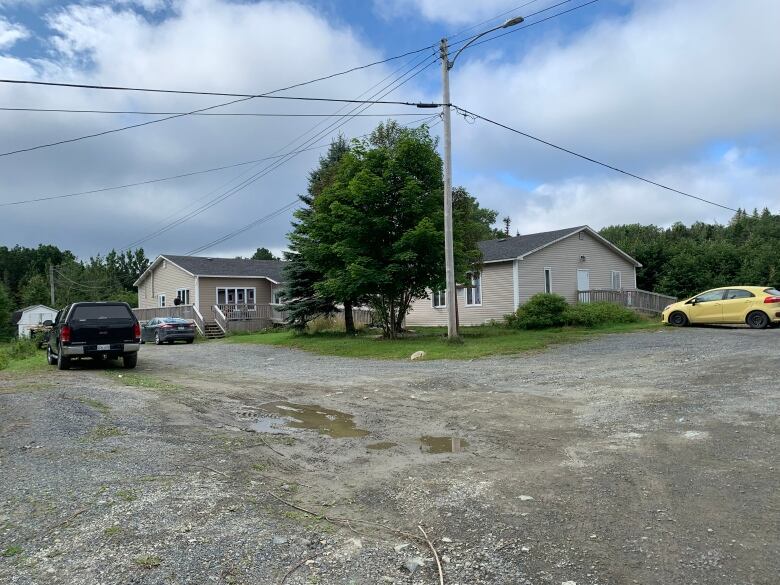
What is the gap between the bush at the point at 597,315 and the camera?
24.8m

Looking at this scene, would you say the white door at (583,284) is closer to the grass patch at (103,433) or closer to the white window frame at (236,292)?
the white window frame at (236,292)

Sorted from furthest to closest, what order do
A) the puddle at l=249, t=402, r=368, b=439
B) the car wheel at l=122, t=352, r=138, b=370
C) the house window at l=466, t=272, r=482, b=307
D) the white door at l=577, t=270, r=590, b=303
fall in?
the white door at l=577, t=270, r=590, b=303 < the house window at l=466, t=272, r=482, b=307 < the car wheel at l=122, t=352, r=138, b=370 < the puddle at l=249, t=402, r=368, b=439

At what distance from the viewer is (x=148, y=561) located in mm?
3836

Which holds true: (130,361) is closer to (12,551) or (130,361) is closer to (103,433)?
(103,433)

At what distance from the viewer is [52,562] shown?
3.83 m

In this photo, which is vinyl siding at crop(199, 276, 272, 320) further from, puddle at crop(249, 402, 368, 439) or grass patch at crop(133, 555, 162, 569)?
grass patch at crop(133, 555, 162, 569)

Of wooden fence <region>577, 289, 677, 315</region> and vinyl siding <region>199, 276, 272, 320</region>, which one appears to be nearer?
wooden fence <region>577, 289, 677, 315</region>

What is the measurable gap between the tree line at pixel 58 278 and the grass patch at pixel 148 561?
71.0m

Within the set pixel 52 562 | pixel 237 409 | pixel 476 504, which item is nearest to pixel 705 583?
pixel 476 504

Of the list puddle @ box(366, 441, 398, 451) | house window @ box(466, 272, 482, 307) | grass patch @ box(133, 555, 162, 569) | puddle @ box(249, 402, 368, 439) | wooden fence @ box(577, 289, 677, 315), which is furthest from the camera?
house window @ box(466, 272, 482, 307)

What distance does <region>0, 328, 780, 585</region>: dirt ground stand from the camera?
383 centimetres

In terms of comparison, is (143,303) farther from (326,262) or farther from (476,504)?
(476,504)

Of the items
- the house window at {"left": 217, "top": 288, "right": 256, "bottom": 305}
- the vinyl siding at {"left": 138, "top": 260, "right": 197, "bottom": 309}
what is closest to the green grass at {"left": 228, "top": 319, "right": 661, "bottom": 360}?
the house window at {"left": 217, "top": 288, "right": 256, "bottom": 305}

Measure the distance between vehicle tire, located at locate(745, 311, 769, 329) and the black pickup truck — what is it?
66.2 feet
